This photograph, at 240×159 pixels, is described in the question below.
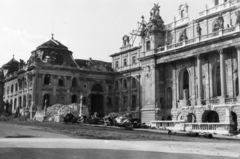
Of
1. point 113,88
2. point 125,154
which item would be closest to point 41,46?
point 113,88

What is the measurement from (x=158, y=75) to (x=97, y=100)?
25.1 m

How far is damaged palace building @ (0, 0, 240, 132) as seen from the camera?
45188 millimetres

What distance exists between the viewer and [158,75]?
55156 mm

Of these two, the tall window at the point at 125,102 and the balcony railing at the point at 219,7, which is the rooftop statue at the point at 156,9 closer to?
the balcony railing at the point at 219,7

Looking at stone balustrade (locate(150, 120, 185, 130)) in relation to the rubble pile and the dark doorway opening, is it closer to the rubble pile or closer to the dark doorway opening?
the rubble pile

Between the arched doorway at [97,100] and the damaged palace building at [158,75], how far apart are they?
225 mm

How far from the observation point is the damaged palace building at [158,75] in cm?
4519

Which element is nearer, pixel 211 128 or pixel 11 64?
pixel 211 128

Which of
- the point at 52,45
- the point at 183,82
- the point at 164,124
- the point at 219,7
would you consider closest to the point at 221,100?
the point at 164,124

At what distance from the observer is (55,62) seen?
72125 millimetres

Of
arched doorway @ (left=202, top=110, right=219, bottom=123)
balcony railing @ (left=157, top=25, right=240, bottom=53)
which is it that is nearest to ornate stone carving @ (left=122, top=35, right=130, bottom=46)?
balcony railing @ (left=157, top=25, right=240, bottom=53)

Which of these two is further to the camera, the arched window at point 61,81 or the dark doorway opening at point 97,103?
the dark doorway opening at point 97,103

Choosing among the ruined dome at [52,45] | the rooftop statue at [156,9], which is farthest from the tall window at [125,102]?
the rooftop statue at [156,9]

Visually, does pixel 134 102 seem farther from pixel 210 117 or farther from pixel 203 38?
pixel 203 38
